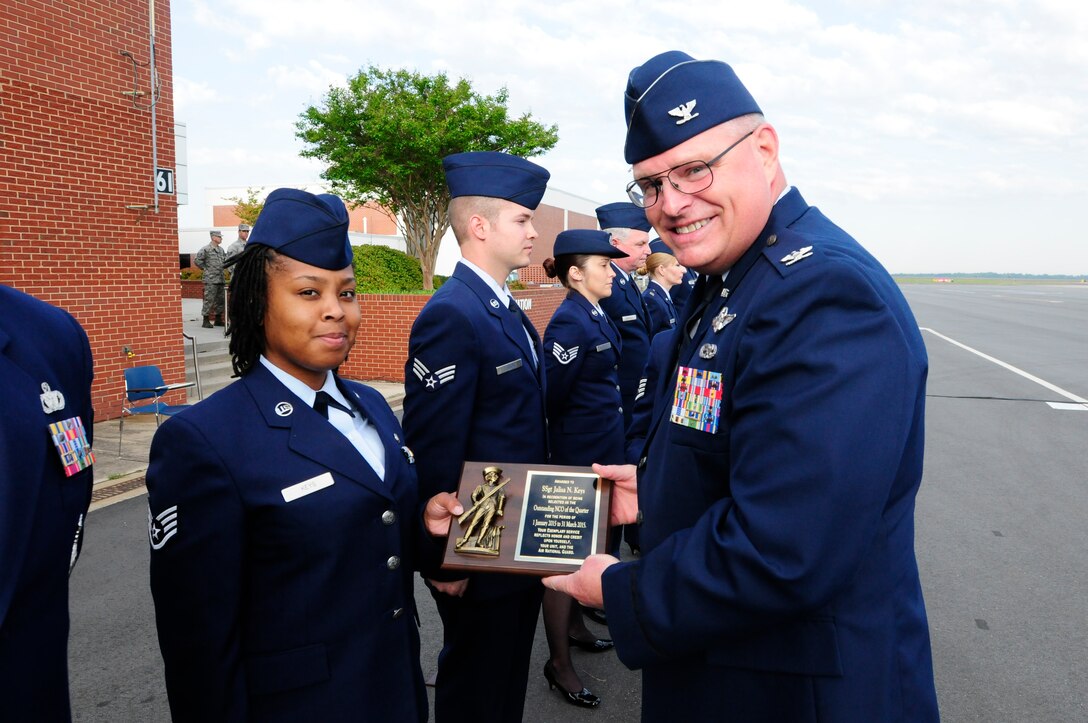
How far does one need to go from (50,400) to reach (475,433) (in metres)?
1.50

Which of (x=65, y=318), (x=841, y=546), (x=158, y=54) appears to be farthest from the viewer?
(x=158, y=54)

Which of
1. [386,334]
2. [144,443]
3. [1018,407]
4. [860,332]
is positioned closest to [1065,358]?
[1018,407]

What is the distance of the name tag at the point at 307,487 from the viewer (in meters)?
1.92

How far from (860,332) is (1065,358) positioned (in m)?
19.7

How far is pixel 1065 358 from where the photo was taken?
17.6 metres

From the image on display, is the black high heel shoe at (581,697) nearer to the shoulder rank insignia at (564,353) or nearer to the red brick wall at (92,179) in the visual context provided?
the shoulder rank insignia at (564,353)

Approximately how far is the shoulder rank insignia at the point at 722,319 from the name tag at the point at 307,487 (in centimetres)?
103

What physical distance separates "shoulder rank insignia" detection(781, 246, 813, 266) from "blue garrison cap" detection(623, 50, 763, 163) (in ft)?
1.10

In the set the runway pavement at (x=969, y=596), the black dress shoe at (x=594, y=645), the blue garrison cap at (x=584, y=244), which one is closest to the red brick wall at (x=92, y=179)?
the runway pavement at (x=969, y=596)

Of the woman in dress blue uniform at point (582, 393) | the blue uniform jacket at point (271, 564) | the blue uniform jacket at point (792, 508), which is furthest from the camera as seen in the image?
the woman in dress blue uniform at point (582, 393)

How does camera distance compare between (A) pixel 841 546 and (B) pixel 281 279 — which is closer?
(A) pixel 841 546

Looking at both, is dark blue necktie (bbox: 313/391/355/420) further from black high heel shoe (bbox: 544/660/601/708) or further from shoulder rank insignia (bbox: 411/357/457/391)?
black high heel shoe (bbox: 544/660/601/708)

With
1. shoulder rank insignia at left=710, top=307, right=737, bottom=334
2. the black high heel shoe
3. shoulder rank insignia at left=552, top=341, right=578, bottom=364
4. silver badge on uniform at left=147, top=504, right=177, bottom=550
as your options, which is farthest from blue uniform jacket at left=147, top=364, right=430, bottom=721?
shoulder rank insignia at left=552, top=341, right=578, bottom=364

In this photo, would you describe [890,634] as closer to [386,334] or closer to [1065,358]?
[386,334]
